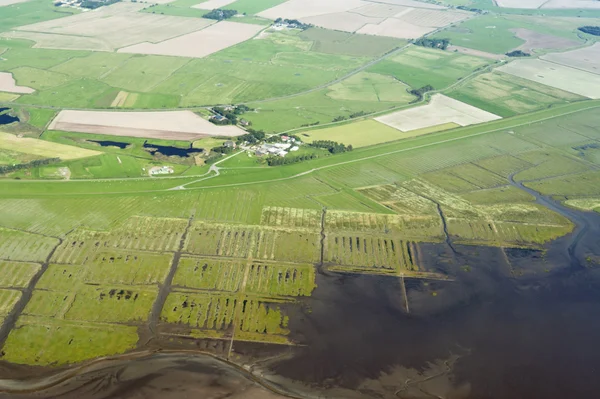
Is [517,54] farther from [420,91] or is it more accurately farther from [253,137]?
[253,137]

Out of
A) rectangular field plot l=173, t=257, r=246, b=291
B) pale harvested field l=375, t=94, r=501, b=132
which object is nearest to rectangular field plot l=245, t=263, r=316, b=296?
rectangular field plot l=173, t=257, r=246, b=291

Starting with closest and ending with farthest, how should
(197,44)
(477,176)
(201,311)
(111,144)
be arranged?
1. (201,311)
2. (477,176)
3. (111,144)
4. (197,44)

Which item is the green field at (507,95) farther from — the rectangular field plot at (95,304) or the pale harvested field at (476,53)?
the rectangular field plot at (95,304)

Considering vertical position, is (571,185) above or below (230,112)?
below

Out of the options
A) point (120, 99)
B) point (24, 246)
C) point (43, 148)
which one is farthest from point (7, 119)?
point (24, 246)

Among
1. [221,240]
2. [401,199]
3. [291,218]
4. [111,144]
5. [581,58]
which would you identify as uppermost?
[581,58]

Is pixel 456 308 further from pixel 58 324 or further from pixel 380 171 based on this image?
pixel 58 324

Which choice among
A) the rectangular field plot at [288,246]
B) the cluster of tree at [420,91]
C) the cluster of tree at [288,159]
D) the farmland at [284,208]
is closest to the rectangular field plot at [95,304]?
the farmland at [284,208]
